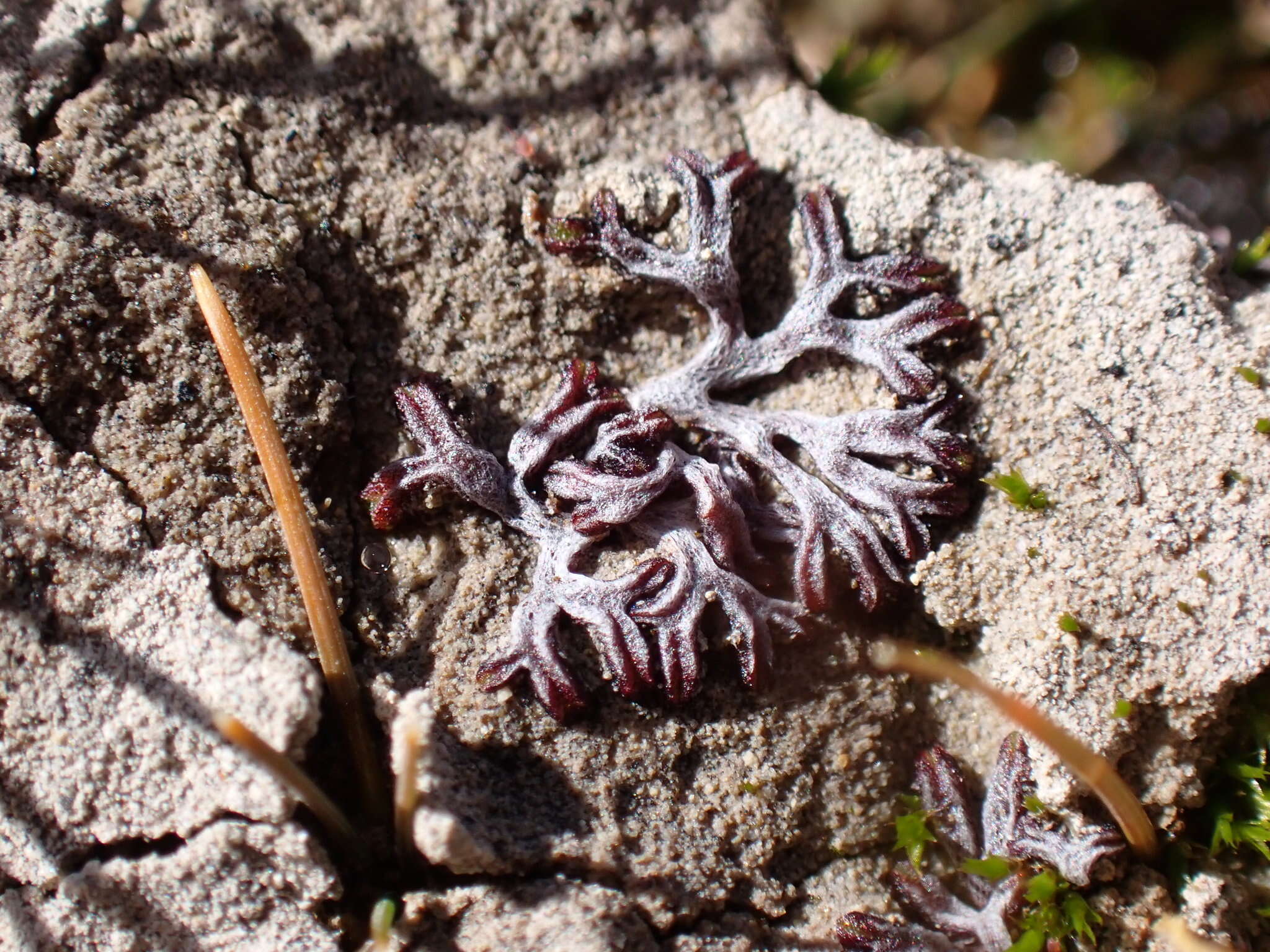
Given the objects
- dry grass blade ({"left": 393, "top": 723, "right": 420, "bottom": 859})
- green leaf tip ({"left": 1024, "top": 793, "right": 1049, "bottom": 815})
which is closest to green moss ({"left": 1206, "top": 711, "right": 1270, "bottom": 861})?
green leaf tip ({"left": 1024, "top": 793, "right": 1049, "bottom": 815})

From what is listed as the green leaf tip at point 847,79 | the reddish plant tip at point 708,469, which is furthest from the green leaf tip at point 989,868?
the green leaf tip at point 847,79

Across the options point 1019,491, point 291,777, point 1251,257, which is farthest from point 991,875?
point 1251,257

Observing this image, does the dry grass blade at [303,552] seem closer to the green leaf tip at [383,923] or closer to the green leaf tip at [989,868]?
the green leaf tip at [383,923]

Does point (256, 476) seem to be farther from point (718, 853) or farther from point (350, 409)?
point (718, 853)

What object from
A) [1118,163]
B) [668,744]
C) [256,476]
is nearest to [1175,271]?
[668,744]

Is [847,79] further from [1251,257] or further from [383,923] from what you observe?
[383,923]

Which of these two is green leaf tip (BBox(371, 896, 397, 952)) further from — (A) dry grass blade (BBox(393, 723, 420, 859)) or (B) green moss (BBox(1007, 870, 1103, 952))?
(B) green moss (BBox(1007, 870, 1103, 952))
